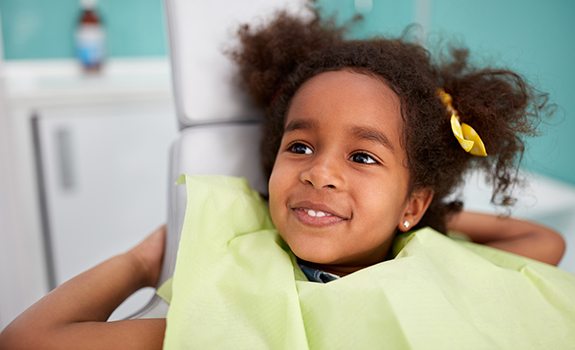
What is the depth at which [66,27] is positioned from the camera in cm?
202

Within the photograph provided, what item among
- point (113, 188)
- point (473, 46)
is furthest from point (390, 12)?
point (113, 188)

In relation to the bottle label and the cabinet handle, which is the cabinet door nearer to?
the cabinet handle

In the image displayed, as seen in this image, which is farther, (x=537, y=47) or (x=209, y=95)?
(x=537, y=47)

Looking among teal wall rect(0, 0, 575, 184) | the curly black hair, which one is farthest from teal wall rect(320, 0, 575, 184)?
the curly black hair

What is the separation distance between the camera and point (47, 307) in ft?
2.29

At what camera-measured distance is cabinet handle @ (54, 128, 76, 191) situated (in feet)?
5.48

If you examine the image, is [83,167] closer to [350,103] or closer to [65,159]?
[65,159]

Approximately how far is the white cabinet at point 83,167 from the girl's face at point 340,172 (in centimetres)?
86

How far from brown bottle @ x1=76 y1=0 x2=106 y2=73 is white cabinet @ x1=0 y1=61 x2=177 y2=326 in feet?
0.26

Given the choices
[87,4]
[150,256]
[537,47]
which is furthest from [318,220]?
[87,4]

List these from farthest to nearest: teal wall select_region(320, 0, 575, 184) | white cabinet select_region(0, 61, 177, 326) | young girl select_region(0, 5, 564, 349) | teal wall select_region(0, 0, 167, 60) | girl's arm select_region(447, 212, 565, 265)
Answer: teal wall select_region(0, 0, 167, 60) → white cabinet select_region(0, 61, 177, 326) → teal wall select_region(320, 0, 575, 184) → girl's arm select_region(447, 212, 565, 265) → young girl select_region(0, 5, 564, 349)

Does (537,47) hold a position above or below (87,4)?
below

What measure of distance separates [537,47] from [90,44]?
1461 mm

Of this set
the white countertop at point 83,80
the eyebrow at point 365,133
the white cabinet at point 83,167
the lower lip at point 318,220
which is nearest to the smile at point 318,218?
the lower lip at point 318,220
